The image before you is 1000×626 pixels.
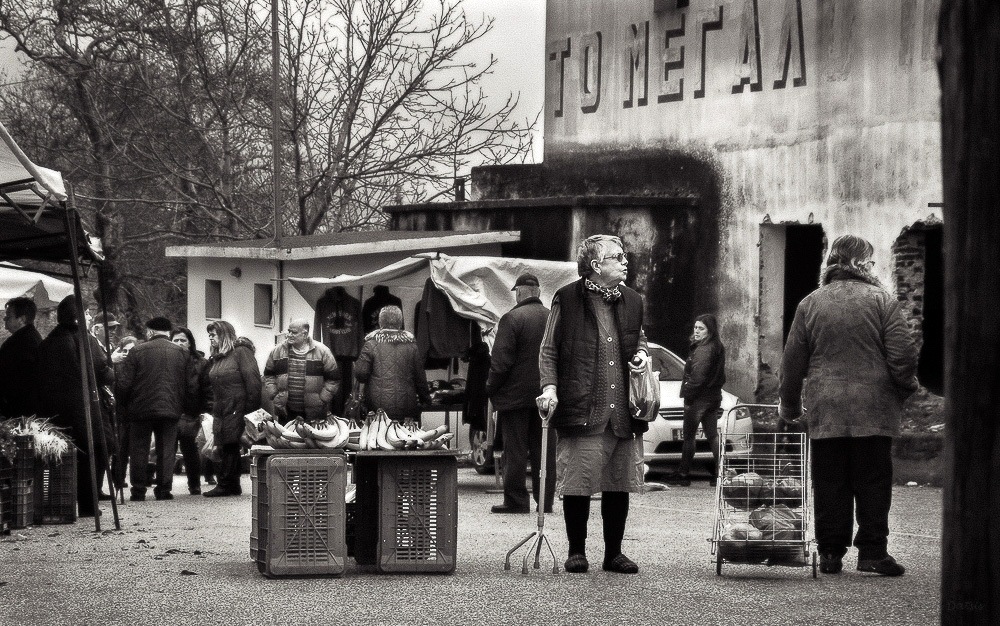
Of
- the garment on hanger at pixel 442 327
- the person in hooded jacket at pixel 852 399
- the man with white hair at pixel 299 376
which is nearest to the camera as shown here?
the person in hooded jacket at pixel 852 399

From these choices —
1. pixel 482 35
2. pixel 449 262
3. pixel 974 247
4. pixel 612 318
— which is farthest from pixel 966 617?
pixel 482 35

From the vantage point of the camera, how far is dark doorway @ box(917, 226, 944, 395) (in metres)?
18.5

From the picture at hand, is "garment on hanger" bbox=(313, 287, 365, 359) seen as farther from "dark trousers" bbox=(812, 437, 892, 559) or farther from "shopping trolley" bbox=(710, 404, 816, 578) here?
"dark trousers" bbox=(812, 437, 892, 559)

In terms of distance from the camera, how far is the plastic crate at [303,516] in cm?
925

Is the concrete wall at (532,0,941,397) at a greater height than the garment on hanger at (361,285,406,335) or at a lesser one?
greater

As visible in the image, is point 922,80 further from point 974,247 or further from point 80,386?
point 974,247

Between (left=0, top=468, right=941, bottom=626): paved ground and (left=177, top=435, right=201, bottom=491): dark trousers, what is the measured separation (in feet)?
14.0

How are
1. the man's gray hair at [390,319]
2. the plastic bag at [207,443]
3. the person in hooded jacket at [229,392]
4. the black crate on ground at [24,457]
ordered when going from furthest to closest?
the plastic bag at [207,443]
the person in hooded jacket at [229,392]
the man's gray hair at [390,319]
the black crate on ground at [24,457]

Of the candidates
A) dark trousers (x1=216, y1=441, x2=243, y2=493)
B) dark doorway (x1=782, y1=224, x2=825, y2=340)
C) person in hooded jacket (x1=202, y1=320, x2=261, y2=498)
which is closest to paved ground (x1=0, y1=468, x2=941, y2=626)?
person in hooded jacket (x1=202, y1=320, x2=261, y2=498)

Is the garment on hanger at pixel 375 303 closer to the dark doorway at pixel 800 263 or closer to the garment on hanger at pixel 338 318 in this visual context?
the garment on hanger at pixel 338 318

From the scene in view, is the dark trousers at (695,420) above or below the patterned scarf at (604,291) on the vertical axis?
below

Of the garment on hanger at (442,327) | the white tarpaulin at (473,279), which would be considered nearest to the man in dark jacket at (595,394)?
the white tarpaulin at (473,279)

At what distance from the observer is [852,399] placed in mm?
8914

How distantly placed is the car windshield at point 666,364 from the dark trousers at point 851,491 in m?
9.43
